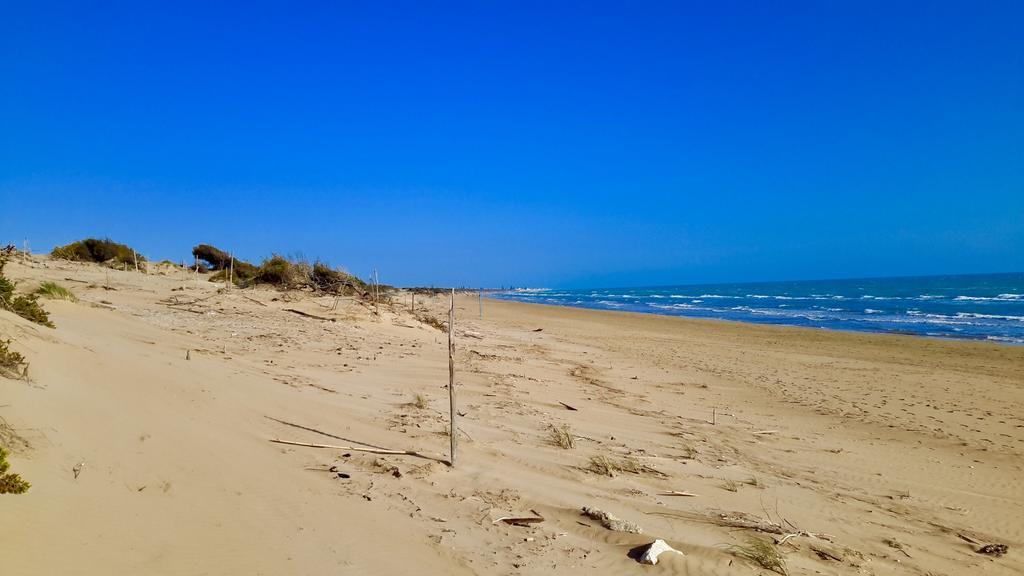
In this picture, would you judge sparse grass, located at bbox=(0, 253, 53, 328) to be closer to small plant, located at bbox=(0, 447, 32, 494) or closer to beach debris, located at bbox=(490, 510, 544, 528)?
small plant, located at bbox=(0, 447, 32, 494)

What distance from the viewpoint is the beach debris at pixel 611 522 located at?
4.02m

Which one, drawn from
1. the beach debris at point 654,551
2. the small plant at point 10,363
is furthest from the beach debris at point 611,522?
the small plant at point 10,363

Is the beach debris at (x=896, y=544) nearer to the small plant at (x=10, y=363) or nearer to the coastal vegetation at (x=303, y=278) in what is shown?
the small plant at (x=10, y=363)

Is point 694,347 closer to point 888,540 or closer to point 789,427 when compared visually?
point 789,427

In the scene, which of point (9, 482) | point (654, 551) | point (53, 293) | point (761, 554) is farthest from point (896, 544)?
point (53, 293)

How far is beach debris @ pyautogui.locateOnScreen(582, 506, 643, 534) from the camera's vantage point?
402 cm

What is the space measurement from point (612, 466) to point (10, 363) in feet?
17.1

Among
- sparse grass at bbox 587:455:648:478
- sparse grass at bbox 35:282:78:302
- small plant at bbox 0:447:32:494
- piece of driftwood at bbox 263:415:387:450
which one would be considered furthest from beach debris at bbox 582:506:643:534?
sparse grass at bbox 35:282:78:302

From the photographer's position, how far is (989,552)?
4387mm

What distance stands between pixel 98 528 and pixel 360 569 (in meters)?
1.40

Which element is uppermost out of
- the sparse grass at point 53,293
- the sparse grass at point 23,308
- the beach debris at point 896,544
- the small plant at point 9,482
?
the sparse grass at point 53,293

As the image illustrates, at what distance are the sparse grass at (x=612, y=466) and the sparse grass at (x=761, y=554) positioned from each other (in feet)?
4.92

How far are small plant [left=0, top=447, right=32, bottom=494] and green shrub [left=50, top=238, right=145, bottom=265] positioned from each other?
26.2 meters

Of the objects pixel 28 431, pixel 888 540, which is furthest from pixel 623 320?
pixel 28 431
